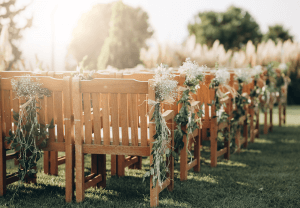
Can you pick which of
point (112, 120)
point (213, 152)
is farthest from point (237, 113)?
point (112, 120)

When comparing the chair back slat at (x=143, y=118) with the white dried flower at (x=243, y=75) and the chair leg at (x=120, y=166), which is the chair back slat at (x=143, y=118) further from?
the white dried flower at (x=243, y=75)

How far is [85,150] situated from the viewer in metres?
2.77

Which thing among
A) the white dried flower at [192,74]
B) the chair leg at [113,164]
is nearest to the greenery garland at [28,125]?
the chair leg at [113,164]

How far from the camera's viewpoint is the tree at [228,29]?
109 ft

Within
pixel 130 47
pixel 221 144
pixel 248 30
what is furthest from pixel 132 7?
pixel 221 144

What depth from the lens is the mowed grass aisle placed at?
110 inches

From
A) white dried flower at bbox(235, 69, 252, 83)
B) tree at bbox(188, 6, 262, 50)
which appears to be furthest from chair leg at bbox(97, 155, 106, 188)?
tree at bbox(188, 6, 262, 50)

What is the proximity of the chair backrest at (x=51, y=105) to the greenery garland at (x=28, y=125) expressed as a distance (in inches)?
1.7

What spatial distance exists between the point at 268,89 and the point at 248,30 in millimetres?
29476

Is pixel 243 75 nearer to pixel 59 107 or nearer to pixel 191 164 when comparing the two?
pixel 191 164

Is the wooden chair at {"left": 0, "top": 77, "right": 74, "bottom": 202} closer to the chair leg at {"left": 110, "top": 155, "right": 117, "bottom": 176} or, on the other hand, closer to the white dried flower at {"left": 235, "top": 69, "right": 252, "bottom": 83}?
the chair leg at {"left": 110, "top": 155, "right": 117, "bottom": 176}

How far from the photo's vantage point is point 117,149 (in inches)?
106

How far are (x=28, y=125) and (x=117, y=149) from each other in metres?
0.78

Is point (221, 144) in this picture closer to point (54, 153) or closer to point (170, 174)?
point (170, 174)
